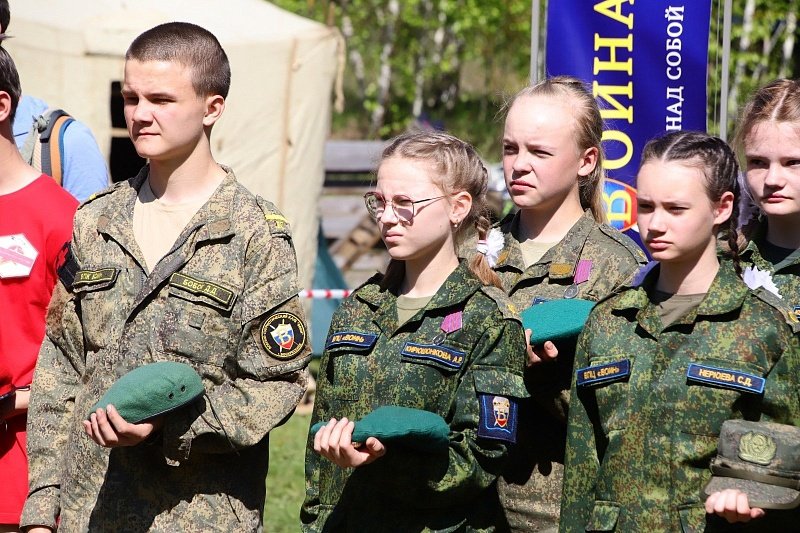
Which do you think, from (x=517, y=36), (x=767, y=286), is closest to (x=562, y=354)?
(x=767, y=286)

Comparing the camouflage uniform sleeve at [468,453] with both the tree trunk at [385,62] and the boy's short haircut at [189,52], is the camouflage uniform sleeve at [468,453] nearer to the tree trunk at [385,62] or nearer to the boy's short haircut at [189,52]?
the boy's short haircut at [189,52]

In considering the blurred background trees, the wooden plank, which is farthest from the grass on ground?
the blurred background trees

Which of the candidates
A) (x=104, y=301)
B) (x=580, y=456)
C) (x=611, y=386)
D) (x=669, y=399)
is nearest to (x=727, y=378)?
(x=669, y=399)

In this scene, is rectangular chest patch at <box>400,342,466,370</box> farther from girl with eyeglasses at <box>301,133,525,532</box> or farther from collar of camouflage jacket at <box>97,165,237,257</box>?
collar of camouflage jacket at <box>97,165,237,257</box>

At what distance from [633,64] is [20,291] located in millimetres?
2692

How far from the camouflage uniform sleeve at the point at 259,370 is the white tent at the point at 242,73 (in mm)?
6089

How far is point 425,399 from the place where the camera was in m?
3.27

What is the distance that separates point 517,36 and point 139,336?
16.9 m

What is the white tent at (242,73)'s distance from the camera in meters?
9.02

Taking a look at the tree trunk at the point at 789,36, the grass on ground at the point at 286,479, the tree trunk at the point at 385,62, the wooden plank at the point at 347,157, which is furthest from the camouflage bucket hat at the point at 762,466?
the tree trunk at the point at 385,62

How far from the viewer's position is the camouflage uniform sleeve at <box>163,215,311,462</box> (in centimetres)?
320

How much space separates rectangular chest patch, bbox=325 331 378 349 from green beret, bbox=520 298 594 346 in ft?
1.47

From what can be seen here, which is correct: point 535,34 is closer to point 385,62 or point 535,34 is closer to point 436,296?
point 436,296

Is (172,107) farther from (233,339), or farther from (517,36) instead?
(517,36)
